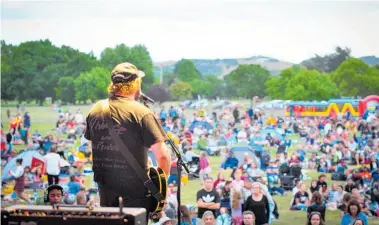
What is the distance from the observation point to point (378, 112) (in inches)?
493

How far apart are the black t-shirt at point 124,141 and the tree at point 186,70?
980cm

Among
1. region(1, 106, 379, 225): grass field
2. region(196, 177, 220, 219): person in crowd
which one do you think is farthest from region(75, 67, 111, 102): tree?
region(196, 177, 220, 219): person in crowd

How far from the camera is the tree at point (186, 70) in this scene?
13.2 metres

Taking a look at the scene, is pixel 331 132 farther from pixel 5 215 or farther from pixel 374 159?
pixel 5 215

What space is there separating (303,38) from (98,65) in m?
3.48

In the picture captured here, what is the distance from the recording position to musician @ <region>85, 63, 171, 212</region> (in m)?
3.26

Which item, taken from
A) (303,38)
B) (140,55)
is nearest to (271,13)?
(303,38)

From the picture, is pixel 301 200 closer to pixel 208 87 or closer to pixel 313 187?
pixel 313 187

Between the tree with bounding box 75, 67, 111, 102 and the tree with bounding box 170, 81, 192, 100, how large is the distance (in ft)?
4.55

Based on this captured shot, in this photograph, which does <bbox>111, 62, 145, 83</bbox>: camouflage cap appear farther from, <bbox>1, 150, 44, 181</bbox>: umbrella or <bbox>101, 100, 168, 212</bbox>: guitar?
<bbox>1, 150, 44, 181</bbox>: umbrella

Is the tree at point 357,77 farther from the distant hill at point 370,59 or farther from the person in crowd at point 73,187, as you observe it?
the person in crowd at point 73,187

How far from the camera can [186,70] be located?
13570 mm

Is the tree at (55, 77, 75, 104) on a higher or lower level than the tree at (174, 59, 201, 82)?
lower

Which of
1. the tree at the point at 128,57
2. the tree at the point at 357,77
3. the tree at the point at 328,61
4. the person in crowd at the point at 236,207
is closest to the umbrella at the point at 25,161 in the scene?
the tree at the point at 128,57
